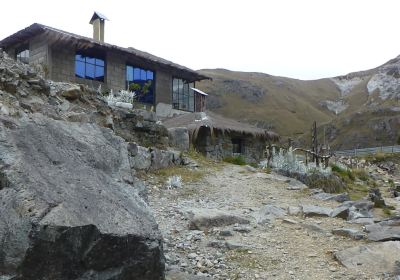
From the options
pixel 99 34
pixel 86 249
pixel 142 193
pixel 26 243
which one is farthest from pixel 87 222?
pixel 99 34

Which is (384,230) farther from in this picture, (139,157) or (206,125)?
(206,125)

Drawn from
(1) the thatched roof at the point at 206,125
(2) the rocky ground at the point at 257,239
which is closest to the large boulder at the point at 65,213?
(2) the rocky ground at the point at 257,239

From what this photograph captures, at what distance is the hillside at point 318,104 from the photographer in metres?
58.7

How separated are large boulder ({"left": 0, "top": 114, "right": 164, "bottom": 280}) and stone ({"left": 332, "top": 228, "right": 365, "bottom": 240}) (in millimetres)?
3553

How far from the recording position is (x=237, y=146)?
20250 mm

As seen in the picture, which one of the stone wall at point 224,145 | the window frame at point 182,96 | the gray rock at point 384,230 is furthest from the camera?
the window frame at point 182,96

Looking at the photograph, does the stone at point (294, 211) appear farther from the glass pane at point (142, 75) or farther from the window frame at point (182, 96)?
the window frame at point (182, 96)

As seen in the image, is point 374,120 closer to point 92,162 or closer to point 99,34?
point 99,34

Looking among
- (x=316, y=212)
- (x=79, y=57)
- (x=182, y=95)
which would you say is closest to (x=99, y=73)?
(x=79, y=57)

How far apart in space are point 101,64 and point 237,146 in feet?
24.9

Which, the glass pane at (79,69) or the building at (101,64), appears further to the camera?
the glass pane at (79,69)

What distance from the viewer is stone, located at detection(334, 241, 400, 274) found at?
5.06 m

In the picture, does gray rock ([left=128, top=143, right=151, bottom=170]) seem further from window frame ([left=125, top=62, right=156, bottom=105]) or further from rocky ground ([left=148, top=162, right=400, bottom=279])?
window frame ([left=125, top=62, right=156, bottom=105])

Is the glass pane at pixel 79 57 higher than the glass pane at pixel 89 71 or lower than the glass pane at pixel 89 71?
higher
